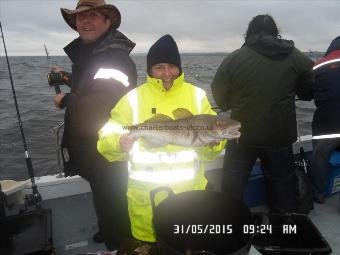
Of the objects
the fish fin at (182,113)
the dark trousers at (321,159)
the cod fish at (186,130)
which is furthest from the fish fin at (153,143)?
the dark trousers at (321,159)

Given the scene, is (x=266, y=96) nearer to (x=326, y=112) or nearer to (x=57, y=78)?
(x=326, y=112)

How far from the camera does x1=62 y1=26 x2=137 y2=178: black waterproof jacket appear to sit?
3.12 metres

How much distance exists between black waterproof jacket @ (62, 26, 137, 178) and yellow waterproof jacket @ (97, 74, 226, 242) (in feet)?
1.03

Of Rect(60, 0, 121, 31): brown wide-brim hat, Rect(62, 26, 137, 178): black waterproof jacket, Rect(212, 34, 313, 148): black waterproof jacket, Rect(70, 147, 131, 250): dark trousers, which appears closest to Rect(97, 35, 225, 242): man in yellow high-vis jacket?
Rect(62, 26, 137, 178): black waterproof jacket

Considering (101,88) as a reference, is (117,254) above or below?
below

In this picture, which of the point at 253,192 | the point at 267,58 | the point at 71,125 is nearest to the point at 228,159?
the point at 253,192

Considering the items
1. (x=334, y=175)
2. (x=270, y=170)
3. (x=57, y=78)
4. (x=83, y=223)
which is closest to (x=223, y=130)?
(x=270, y=170)

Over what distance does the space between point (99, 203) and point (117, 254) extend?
1.12 m

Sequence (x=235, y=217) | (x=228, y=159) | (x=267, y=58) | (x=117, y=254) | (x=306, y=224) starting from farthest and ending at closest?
(x=228, y=159) → (x=267, y=58) → (x=306, y=224) → (x=117, y=254) → (x=235, y=217)

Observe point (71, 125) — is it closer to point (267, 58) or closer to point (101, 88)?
point (101, 88)

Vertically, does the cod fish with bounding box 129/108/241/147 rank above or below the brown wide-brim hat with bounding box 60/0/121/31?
below

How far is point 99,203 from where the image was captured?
11.5 ft

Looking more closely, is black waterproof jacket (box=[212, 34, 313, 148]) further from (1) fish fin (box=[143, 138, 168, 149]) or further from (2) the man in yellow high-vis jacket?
(1) fish fin (box=[143, 138, 168, 149])

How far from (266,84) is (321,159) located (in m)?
1.81
